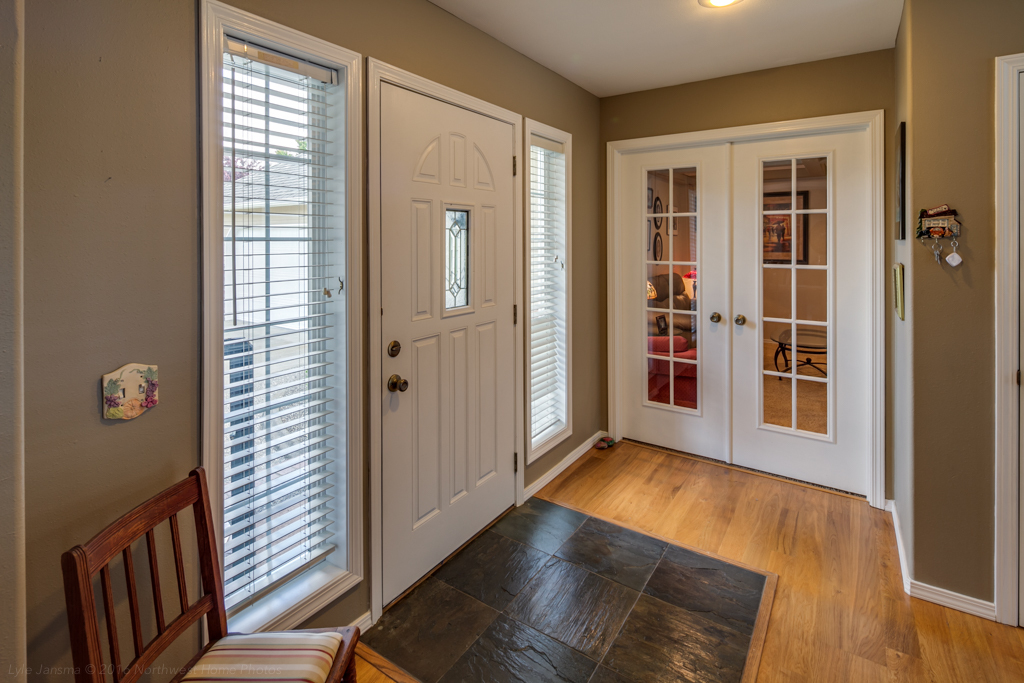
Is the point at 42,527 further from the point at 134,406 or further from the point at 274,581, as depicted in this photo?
the point at 274,581

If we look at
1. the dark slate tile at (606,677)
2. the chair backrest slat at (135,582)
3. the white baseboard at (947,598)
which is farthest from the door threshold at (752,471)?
the chair backrest slat at (135,582)

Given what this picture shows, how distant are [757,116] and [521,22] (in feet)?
4.92

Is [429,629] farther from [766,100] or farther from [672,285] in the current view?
[766,100]

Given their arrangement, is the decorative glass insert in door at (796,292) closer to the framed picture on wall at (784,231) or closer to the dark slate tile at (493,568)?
the framed picture on wall at (784,231)

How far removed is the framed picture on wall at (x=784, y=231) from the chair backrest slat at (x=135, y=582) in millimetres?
2999

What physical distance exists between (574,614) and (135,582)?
1.43 m

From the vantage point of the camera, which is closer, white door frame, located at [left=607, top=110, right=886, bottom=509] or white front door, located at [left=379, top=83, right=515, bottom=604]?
white front door, located at [left=379, top=83, right=515, bottom=604]

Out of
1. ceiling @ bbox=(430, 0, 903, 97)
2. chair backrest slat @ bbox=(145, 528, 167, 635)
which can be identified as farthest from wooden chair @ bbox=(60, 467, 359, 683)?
ceiling @ bbox=(430, 0, 903, 97)

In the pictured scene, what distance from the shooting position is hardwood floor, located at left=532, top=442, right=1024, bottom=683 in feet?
5.84

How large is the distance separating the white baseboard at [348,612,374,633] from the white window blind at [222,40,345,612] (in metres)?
0.28

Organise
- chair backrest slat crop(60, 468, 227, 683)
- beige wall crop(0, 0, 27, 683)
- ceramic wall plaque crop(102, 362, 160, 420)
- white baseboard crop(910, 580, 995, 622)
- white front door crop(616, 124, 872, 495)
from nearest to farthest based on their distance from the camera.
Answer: beige wall crop(0, 0, 27, 683) → chair backrest slat crop(60, 468, 227, 683) → ceramic wall plaque crop(102, 362, 160, 420) → white baseboard crop(910, 580, 995, 622) → white front door crop(616, 124, 872, 495)

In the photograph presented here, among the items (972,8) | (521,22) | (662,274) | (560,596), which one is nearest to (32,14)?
(521,22)

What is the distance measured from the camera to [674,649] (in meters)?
1.85

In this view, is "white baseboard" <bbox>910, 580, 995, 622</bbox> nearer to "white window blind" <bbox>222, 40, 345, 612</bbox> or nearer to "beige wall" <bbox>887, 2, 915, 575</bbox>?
"beige wall" <bbox>887, 2, 915, 575</bbox>
